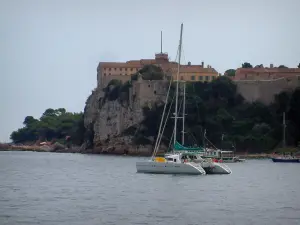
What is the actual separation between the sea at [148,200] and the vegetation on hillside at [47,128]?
90025mm

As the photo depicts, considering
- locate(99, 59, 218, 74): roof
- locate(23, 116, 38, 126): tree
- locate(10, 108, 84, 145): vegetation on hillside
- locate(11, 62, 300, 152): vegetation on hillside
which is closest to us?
locate(11, 62, 300, 152): vegetation on hillside

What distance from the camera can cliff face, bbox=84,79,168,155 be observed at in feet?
351

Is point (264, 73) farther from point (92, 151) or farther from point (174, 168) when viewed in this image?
point (174, 168)

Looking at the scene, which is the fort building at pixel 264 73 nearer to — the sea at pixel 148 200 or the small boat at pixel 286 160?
the small boat at pixel 286 160

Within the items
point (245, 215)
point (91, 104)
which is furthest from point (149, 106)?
point (245, 215)

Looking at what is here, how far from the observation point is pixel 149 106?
107 m

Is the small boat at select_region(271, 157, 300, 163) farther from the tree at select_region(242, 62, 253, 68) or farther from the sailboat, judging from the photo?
the tree at select_region(242, 62, 253, 68)

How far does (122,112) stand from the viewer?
10944cm

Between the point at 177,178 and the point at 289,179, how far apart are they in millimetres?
8951

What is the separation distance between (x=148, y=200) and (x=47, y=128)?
11652 cm

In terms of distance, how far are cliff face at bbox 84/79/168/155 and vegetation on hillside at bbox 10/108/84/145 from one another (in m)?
27.2

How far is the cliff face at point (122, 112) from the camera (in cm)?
10712

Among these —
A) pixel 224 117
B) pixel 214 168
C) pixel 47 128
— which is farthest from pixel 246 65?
pixel 214 168

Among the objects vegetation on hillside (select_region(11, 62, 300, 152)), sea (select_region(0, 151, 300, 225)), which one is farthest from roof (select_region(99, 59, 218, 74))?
sea (select_region(0, 151, 300, 225))
